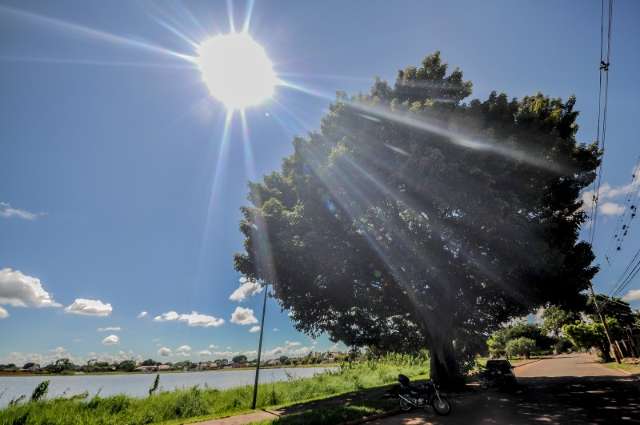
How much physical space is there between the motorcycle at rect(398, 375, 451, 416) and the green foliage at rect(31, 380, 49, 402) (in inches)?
655

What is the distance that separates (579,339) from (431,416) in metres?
49.0

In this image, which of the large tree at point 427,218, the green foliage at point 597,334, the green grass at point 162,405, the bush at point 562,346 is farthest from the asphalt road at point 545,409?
the bush at point 562,346

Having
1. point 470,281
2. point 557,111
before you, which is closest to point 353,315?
point 470,281

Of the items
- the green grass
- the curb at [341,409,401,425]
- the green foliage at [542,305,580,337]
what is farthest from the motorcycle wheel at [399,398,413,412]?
the green foliage at [542,305,580,337]

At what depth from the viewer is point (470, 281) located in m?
17.2

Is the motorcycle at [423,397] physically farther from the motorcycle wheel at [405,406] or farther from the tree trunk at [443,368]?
the tree trunk at [443,368]

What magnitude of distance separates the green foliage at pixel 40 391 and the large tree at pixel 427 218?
1081cm

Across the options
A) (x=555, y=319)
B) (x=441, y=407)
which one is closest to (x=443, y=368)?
(x=441, y=407)

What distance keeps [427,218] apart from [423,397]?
26.0 ft

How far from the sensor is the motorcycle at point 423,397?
11.0 metres

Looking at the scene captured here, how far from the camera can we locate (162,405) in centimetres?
1459

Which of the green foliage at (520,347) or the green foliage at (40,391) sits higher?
the green foliage at (520,347)

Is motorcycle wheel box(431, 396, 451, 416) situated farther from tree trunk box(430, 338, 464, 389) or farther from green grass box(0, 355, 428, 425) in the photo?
green grass box(0, 355, 428, 425)

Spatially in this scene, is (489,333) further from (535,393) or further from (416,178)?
(416,178)
